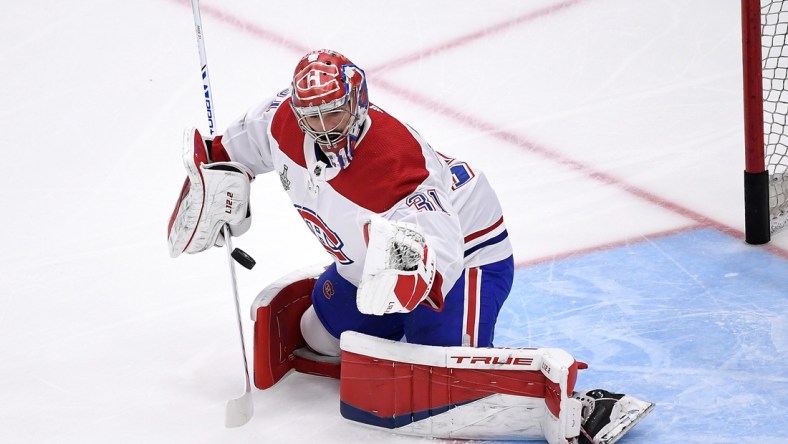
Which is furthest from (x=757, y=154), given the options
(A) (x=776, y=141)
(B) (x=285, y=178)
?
(B) (x=285, y=178)

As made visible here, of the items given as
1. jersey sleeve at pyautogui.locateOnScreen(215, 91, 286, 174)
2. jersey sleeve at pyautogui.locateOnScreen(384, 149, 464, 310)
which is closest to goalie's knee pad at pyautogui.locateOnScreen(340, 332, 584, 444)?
jersey sleeve at pyautogui.locateOnScreen(384, 149, 464, 310)

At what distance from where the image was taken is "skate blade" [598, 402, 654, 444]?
2.79m

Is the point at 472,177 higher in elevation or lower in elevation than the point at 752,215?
higher

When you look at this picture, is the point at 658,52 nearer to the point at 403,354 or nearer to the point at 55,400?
the point at 403,354

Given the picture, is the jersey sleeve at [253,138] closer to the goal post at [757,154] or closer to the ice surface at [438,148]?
the ice surface at [438,148]

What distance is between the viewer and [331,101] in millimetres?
2666

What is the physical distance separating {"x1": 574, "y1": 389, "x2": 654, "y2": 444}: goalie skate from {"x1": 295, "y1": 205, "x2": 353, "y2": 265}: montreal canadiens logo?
27.2 inches

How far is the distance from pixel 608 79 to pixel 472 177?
2209mm

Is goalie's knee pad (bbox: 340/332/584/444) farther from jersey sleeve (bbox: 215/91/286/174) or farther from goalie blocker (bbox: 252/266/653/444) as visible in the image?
jersey sleeve (bbox: 215/91/286/174)

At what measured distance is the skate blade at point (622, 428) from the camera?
2785 millimetres

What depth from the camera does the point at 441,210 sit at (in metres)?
2.72

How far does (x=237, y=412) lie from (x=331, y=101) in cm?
85

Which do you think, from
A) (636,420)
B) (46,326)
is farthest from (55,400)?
(636,420)

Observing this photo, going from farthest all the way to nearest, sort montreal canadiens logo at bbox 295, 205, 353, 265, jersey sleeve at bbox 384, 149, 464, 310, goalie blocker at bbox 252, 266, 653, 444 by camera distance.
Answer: montreal canadiens logo at bbox 295, 205, 353, 265 → goalie blocker at bbox 252, 266, 653, 444 → jersey sleeve at bbox 384, 149, 464, 310
